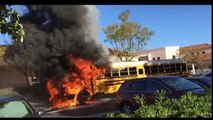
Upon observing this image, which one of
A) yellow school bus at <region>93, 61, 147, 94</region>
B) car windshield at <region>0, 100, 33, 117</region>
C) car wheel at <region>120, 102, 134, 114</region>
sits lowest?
car wheel at <region>120, 102, 134, 114</region>

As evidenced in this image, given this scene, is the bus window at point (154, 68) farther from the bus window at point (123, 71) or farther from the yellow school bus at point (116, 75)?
the bus window at point (123, 71)

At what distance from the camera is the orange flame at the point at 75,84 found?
776 inches

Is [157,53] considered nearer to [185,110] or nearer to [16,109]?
[16,109]

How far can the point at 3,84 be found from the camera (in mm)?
31188

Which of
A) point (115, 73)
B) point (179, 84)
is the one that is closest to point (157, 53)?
point (115, 73)

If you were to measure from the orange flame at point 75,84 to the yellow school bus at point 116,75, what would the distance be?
35cm

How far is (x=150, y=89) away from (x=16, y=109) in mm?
5420

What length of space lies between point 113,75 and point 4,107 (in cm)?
1457

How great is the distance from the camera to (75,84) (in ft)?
67.8

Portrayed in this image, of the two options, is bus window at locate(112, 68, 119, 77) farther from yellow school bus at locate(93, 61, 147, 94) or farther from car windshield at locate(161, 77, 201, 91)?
car windshield at locate(161, 77, 201, 91)

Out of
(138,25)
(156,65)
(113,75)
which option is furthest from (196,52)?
(113,75)

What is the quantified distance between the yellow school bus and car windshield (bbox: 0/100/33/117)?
1359 cm

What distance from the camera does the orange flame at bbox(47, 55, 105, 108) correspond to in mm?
19716

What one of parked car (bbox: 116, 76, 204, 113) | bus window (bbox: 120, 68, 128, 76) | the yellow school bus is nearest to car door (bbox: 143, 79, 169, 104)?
parked car (bbox: 116, 76, 204, 113)
